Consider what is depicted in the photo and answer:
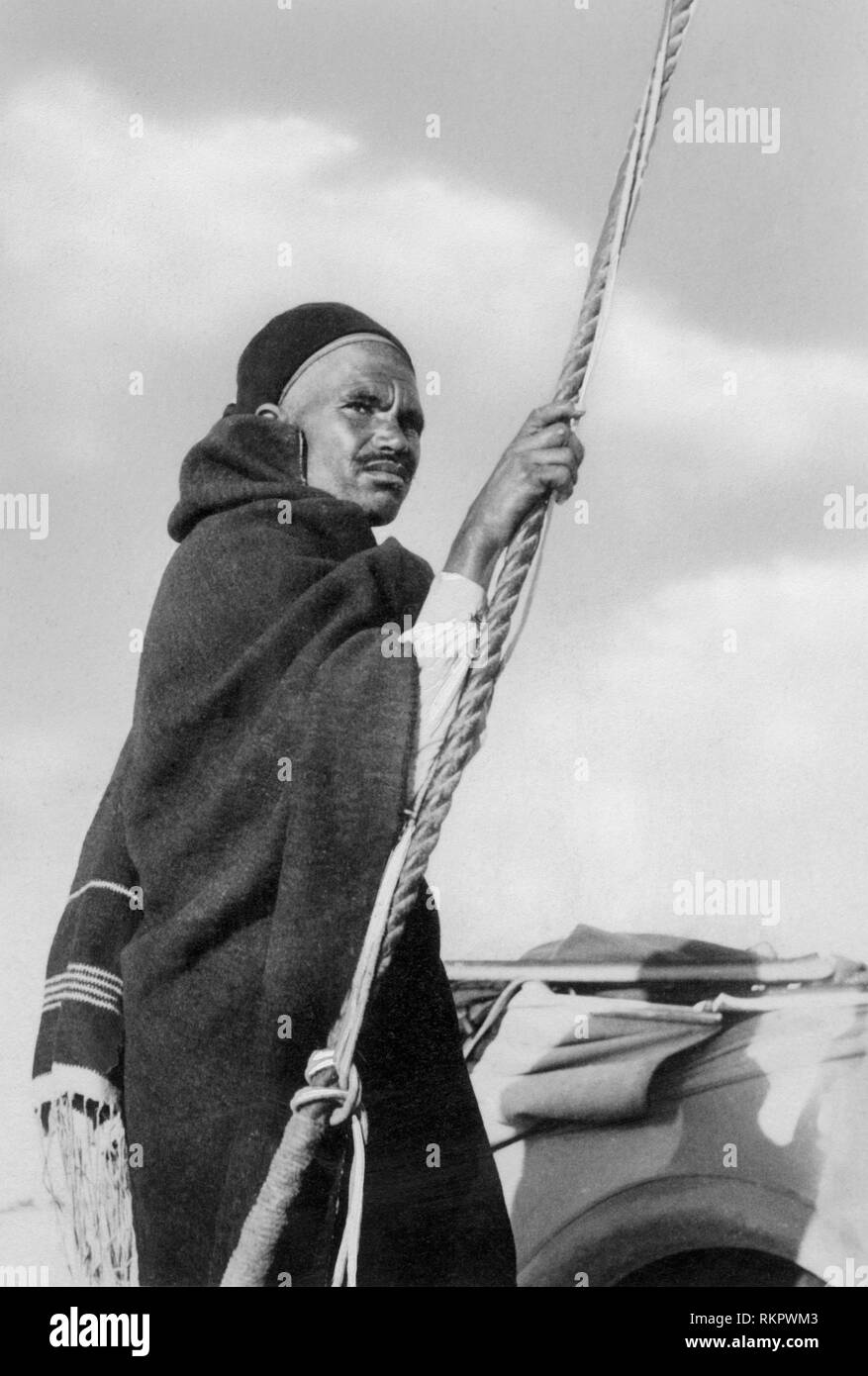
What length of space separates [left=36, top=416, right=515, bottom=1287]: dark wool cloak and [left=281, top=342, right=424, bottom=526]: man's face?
50 millimetres

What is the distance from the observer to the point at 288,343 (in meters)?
2.67

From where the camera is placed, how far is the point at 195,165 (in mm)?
2787

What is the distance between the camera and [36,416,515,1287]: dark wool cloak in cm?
232

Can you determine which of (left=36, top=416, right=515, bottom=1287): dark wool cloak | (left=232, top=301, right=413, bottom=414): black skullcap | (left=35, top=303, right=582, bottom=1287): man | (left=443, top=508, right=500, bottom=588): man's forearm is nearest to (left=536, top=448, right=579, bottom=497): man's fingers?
(left=35, top=303, right=582, bottom=1287): man

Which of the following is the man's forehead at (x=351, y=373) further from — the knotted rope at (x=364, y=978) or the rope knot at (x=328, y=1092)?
the rope knot at (x=328, y=1092)

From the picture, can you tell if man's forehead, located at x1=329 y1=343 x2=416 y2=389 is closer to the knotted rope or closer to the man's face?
the man's face

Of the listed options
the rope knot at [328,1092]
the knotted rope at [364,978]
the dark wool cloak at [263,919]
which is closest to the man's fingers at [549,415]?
the knotted rope at [364,978]

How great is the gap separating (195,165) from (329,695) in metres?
0.99

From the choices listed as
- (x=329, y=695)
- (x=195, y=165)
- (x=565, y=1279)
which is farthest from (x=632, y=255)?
(x=565, y=1279)

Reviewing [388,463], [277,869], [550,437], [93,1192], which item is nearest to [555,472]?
[550,437]

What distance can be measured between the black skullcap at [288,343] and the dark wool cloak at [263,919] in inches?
3.9
